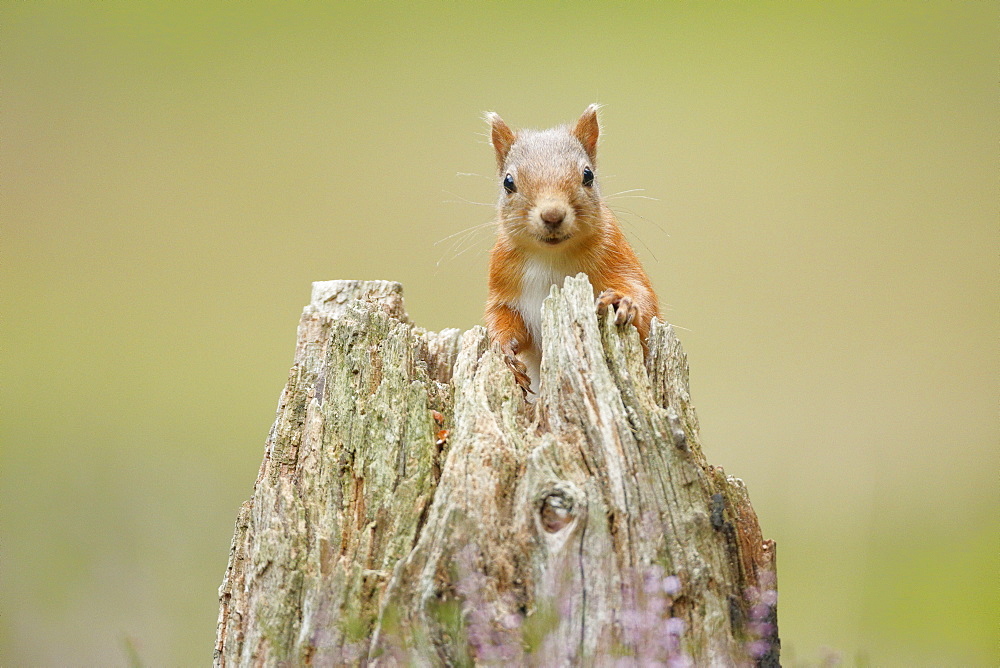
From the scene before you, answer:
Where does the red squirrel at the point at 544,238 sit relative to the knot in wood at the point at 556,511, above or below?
above

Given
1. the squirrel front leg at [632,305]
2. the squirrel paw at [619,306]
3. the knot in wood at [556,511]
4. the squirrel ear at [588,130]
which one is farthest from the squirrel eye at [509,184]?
the knot in wood at [556,511]

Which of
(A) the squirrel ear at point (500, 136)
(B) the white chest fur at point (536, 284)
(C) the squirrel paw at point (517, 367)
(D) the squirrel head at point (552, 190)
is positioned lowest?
(C) the squirrel paw at point (517, 367)

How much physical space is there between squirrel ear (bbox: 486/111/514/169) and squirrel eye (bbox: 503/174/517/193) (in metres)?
0.27

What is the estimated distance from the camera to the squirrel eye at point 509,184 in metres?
3.14

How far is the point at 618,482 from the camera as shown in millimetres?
2104

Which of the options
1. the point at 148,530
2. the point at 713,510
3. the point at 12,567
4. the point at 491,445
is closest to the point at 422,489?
the point at 491,445

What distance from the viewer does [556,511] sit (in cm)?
203

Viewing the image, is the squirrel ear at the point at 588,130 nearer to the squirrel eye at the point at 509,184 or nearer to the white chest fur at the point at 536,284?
the squirrel eye at the point at 509,184

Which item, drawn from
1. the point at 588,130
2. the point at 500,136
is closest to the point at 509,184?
the point at 500,136

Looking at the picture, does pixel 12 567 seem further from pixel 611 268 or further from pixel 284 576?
pixel 611 268

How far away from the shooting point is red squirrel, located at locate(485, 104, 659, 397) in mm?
2955

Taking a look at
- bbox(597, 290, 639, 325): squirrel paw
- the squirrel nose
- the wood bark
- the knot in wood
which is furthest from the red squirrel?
the knot in wood

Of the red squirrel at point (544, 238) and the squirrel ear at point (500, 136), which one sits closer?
the red squirrel at point (544, 238)

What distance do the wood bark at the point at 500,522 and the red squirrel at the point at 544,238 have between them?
541 millimetres
